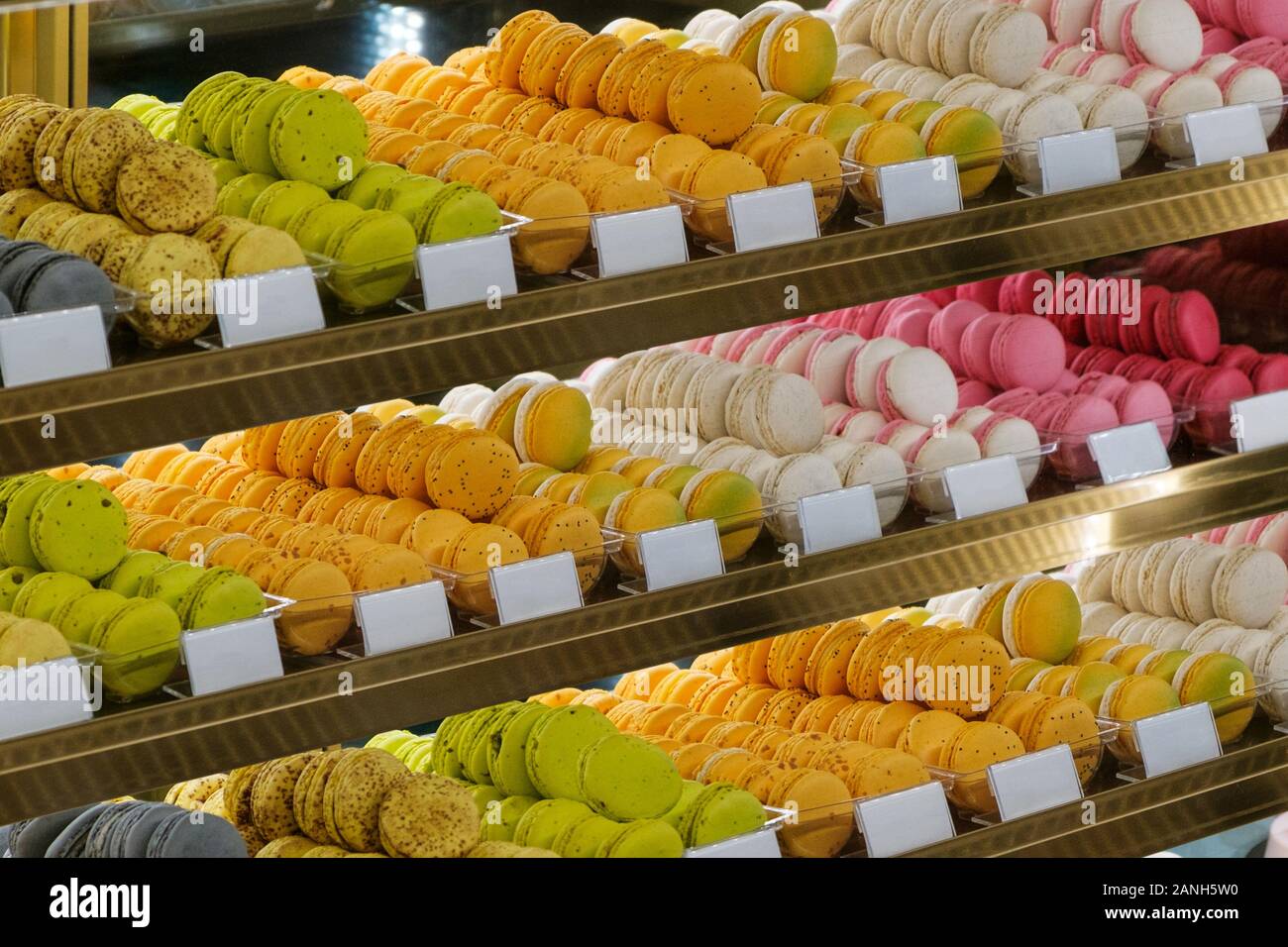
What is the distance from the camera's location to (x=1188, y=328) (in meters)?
3.27

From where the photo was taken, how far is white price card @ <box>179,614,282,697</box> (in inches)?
93.0

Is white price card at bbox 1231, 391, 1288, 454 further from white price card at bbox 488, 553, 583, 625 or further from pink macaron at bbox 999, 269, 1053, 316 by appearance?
white price card at bbox 488, 553, 583, 625

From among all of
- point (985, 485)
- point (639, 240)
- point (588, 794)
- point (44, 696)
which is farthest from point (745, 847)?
point (44, 696)

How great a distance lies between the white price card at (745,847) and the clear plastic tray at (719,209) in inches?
30.6

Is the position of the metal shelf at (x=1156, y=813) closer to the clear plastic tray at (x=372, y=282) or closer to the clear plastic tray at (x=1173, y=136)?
the clear plastic tray at (x=1173, y=136)

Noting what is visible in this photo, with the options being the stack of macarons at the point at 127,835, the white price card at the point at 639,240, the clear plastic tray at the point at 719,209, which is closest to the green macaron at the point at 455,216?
the white price card at the point at 639,240

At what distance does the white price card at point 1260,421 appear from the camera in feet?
Result: 10.2

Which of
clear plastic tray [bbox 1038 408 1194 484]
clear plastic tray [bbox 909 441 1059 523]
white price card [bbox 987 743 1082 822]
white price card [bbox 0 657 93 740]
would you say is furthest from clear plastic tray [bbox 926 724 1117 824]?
white price card [bbox 0 657 93 740]

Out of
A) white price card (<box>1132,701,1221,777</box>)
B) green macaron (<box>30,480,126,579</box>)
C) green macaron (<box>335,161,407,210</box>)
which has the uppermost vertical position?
green macaron (<box>335,161,407,210</box>)

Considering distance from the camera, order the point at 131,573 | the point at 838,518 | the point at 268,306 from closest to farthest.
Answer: the point at 268,306, the point at 131,573, the point at 838,518

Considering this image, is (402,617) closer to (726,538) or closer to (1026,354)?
(726,538)

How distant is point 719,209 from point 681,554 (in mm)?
468

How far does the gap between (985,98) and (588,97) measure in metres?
0.59

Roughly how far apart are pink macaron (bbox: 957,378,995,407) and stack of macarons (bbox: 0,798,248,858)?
1.39m
